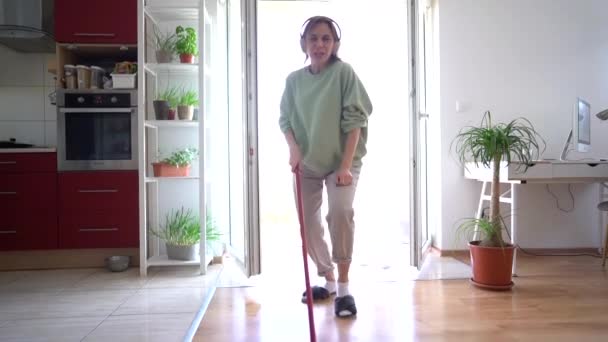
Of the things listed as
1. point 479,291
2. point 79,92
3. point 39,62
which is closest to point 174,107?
point 79,92

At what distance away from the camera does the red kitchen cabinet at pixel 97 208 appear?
2.78 metres

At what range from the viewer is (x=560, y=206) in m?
Result: 3.27

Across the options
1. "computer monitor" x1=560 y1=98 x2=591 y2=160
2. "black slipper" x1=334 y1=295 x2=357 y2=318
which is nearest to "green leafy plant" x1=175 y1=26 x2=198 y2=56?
"black slipper" x1=334 y1=295 x2=357 y2=318

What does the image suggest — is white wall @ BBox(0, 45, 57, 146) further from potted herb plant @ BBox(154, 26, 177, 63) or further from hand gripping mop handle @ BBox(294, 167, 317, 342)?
hand gripping mop handle @ BBox(294, 167, 317, 342)

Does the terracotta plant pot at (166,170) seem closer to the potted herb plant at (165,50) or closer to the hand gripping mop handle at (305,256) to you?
the potted herb plant at (165,50)

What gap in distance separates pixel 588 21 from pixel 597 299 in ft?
7.42

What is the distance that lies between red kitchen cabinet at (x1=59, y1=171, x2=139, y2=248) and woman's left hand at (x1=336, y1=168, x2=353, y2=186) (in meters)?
1.61

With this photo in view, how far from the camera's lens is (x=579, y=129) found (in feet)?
9.17

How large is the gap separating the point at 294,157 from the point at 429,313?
949 mm

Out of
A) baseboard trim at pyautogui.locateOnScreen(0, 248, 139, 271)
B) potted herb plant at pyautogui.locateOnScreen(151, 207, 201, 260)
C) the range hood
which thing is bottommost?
baseboard trim at pyautogui.locateOnScreen(0, 248, 139, 271)

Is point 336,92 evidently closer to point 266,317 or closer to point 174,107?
point 266,317

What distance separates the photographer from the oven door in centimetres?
278

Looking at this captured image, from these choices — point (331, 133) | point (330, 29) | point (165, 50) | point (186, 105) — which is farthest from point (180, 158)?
point (330, 29)

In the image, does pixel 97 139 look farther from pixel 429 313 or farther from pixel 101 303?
pixel 429 313
